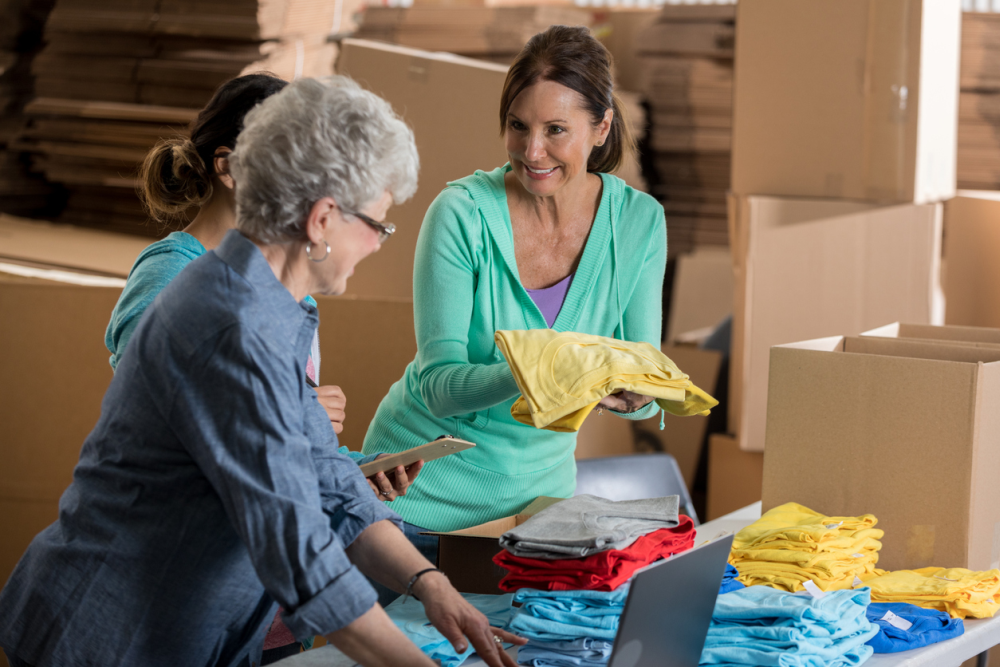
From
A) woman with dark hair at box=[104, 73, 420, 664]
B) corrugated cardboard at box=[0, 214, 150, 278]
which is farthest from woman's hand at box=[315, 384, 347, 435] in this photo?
corrugated cardboard at box=[0, 214, 150, 278]

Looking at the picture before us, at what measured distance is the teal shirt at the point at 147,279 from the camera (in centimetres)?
147

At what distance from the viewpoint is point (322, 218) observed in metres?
1.11

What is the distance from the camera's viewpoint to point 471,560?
157 cm

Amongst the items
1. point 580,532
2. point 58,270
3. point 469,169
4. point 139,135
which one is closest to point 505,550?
point 580,532

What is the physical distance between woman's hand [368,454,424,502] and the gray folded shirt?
189 millimetres

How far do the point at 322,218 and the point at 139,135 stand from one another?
224cm

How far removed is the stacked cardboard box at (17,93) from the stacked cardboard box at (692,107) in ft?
8.08

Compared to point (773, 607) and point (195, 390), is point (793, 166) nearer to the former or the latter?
point (773, 607)

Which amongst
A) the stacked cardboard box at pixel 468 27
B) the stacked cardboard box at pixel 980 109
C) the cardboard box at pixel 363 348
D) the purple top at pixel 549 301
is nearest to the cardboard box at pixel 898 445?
the purple top at pixel 549 301

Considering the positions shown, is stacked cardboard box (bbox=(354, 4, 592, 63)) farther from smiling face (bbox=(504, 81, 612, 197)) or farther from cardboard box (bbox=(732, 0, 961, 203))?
smiling face (bbox=(504, 81, 612, 197))

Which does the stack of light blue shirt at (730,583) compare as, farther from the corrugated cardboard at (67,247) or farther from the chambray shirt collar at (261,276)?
the corrugated cardboard at (67,247)

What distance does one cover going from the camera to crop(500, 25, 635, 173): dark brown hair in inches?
67.0

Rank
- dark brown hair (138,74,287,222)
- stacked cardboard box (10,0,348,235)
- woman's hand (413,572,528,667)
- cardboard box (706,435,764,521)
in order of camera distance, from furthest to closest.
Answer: cardboard box (706,435,764,521)
stacked cardboard box (10,0,348,235)
dark brown hair (138,74,287,222)
woman's hand (413,572,528,667)

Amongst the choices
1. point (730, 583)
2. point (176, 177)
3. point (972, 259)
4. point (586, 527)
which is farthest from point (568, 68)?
point (972, 259)
